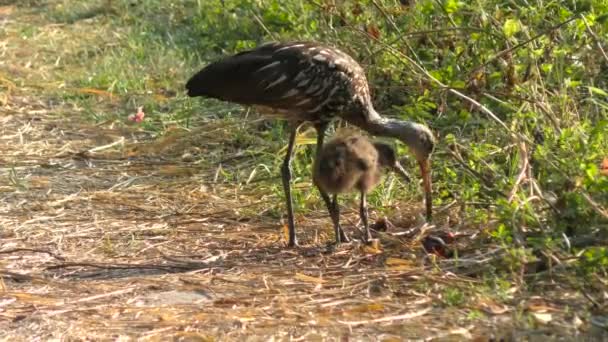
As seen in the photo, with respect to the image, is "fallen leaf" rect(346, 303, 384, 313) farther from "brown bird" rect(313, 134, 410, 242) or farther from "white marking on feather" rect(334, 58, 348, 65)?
"white marking on feather" rect(334, 58, 348, 65)

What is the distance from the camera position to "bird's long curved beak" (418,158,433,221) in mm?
6402

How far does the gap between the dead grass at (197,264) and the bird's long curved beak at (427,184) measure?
0.41 feet

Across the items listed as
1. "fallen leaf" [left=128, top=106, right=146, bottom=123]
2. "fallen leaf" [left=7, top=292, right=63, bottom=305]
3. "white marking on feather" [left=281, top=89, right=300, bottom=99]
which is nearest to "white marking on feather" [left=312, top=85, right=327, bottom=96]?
"white marking on feather" [left=281, top=89, right=300, bottom=99]

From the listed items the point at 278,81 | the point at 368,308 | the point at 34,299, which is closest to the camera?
the point at 368,308

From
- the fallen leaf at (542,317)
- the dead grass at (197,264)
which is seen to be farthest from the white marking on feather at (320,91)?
the fallen leaf at (542,317)

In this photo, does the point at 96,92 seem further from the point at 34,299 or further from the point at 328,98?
the point at 34,299

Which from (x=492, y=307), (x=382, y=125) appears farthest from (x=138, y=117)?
(x=492, y=307)

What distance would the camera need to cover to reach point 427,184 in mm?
6605

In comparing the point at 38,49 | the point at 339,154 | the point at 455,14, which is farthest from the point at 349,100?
the point at 38,49

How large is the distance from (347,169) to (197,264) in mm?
974

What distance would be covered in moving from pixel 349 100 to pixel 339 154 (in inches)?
22.9

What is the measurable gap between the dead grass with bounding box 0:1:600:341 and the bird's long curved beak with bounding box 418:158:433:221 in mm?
125

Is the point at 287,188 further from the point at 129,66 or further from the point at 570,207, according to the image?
the point at 129,66

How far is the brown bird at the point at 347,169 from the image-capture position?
A: 243 inches
